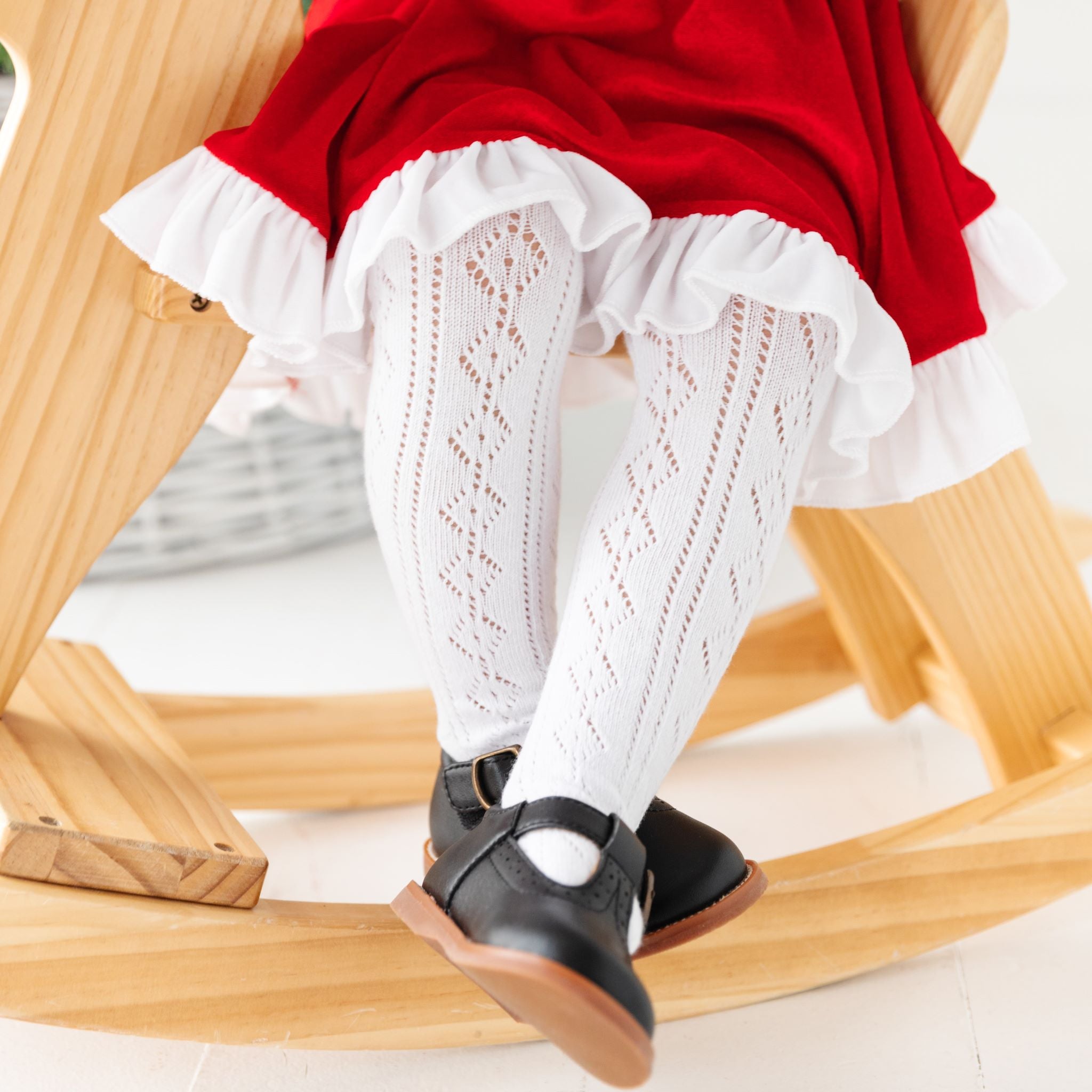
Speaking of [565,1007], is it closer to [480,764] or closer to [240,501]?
[480,764]

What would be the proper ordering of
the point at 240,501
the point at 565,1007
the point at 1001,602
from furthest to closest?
the point at 240,501 → the point at 1001,602 → the point at 565,1007

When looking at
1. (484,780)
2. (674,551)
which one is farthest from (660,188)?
(484,780)

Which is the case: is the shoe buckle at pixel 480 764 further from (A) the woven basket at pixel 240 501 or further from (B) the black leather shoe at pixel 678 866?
(A) the woven basket at pixel 240 501

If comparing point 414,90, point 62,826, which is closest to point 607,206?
point 414,90

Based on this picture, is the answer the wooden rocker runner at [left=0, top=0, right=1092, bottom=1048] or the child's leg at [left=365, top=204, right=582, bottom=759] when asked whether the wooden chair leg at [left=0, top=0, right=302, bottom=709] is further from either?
the child's leg at [left=365, top=204, right=582, bottom=759]

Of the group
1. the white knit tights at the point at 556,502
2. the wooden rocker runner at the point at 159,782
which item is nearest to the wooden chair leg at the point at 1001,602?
the wooden rocker runner at the point at 159,782

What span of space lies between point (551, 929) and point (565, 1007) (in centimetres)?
3

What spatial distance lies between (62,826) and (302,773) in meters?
0.30

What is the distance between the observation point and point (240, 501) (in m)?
1.32

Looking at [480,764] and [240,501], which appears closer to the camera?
[480,764]

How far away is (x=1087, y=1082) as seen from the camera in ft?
1.80

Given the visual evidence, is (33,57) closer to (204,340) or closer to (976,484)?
(204,340)

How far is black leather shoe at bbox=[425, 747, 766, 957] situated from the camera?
1.62ft

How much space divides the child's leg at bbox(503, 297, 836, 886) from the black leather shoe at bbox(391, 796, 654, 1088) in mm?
18
